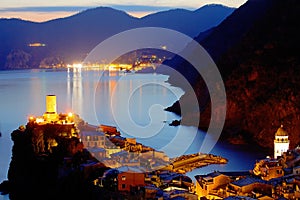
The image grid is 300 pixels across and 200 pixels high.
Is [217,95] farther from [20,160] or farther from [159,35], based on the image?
[159,35]

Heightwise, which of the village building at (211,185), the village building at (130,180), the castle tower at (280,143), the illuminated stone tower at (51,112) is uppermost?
the illuminated stone tower at (51,112)

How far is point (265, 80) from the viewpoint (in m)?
17.7

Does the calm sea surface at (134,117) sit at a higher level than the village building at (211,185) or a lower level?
higher

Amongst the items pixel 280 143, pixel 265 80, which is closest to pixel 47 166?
pixel 280 143

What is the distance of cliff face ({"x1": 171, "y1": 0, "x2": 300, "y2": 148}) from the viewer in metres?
15.4

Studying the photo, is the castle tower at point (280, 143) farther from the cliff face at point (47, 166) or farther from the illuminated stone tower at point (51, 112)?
the illuminated stone tower at point (51, 112)

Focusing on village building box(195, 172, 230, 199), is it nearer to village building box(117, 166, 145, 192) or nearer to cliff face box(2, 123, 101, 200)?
village building box(117, 166, 145, 192)

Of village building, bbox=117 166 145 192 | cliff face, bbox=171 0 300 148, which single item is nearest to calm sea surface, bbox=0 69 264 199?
cliff face, bbox=171 0 300 148

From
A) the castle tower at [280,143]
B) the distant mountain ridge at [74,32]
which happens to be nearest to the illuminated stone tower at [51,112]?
the castle tower at [280,143]

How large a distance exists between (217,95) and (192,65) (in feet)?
37.2

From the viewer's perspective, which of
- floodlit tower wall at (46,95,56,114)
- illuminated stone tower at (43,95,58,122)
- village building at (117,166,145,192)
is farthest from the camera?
floodlit tower wall at (46,95,56,114)

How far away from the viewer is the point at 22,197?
31.6 feet

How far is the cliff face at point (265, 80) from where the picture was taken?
15414 millimetres

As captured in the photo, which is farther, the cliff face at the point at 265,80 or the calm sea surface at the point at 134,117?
the cliff face at the point at 265,80
